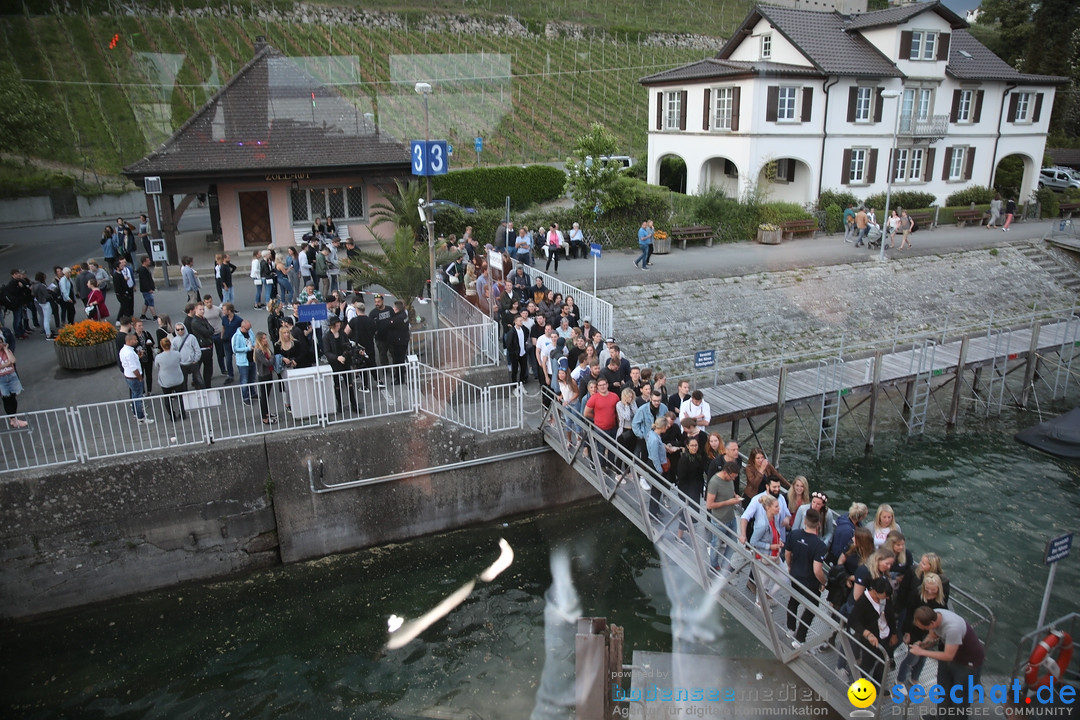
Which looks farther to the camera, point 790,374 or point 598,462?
point 790,374

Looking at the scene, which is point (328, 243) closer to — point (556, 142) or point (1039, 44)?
point (556, 142)

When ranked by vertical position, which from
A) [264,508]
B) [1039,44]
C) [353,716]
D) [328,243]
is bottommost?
[353,716]

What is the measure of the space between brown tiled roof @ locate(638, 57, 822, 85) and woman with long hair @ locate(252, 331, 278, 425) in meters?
24.5

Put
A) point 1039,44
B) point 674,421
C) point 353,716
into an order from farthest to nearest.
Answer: point 1039,44 < point 674,421 < point 353,716

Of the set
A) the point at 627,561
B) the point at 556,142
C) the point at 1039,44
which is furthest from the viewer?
the point at 1039,44

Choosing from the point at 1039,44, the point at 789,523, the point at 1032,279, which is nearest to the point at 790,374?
the point at 789,523

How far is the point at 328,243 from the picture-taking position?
2014 centimetres

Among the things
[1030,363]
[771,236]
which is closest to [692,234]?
[771,236]

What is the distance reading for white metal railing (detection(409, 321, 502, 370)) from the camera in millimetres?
15102

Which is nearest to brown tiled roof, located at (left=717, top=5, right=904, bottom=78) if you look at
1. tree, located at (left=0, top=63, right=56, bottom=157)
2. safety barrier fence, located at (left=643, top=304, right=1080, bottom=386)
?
safety barrier fence, located at (left=643, top=304, right=1080, bottom=386)

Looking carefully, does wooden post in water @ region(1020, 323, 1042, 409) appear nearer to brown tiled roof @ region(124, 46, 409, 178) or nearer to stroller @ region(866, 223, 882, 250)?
stroller @ region(866, 223, 882, 250)

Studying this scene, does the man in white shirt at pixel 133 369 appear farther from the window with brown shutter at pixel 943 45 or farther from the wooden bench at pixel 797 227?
the window with brown shutter at pixel 943 45

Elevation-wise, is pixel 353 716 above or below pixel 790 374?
below

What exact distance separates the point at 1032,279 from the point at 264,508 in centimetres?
2815
